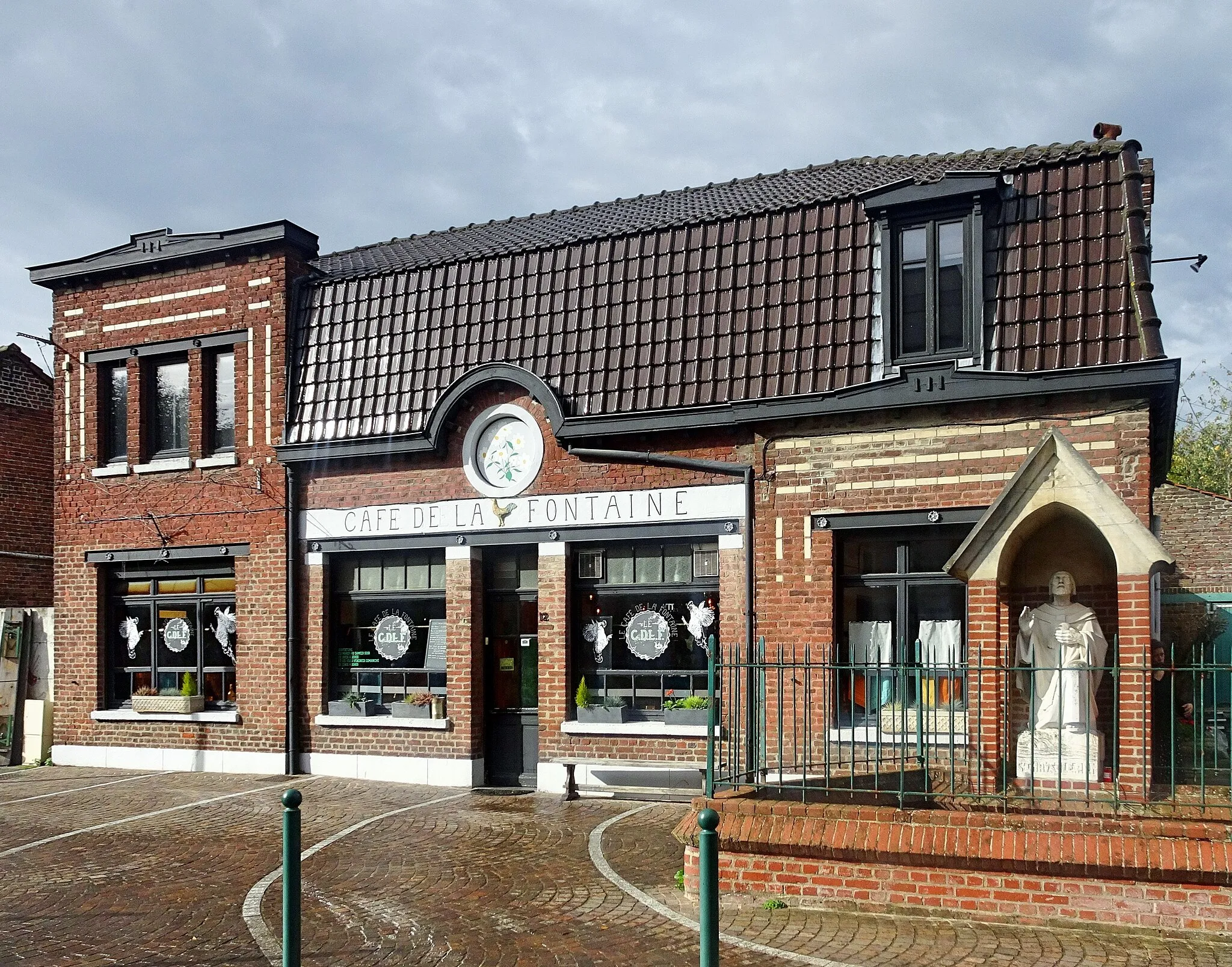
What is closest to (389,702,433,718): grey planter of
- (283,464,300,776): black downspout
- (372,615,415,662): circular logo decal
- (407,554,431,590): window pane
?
(372,615,415,662): circular logo decal

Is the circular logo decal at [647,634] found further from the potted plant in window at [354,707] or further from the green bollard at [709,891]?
the green bollard at [709,891]

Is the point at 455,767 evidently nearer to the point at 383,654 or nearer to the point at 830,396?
the point at 383,654

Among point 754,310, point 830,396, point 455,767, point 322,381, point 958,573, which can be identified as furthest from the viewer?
point 322,381

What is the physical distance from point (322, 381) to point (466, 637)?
399 cm

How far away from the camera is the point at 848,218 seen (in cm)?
1317

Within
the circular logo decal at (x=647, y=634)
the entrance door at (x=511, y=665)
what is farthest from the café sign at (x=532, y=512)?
the circular logo decal at (x=647, y=634)

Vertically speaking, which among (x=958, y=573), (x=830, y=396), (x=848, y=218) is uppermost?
(x=848, y=218)

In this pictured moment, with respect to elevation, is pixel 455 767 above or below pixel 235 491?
below

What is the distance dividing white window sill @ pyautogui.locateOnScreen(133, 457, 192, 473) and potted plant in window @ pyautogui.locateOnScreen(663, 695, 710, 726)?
25.4 ft

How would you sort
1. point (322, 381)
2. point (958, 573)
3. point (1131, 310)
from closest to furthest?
1. point (958, 573)
2. point (1131, 310)
3. point (322, 381)

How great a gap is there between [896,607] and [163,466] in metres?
10.3

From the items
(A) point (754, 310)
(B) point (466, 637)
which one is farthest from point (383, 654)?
(A) point (754, 310)

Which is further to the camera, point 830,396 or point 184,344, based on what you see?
point 184,344

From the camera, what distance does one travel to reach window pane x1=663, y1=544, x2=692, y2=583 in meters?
13.7
